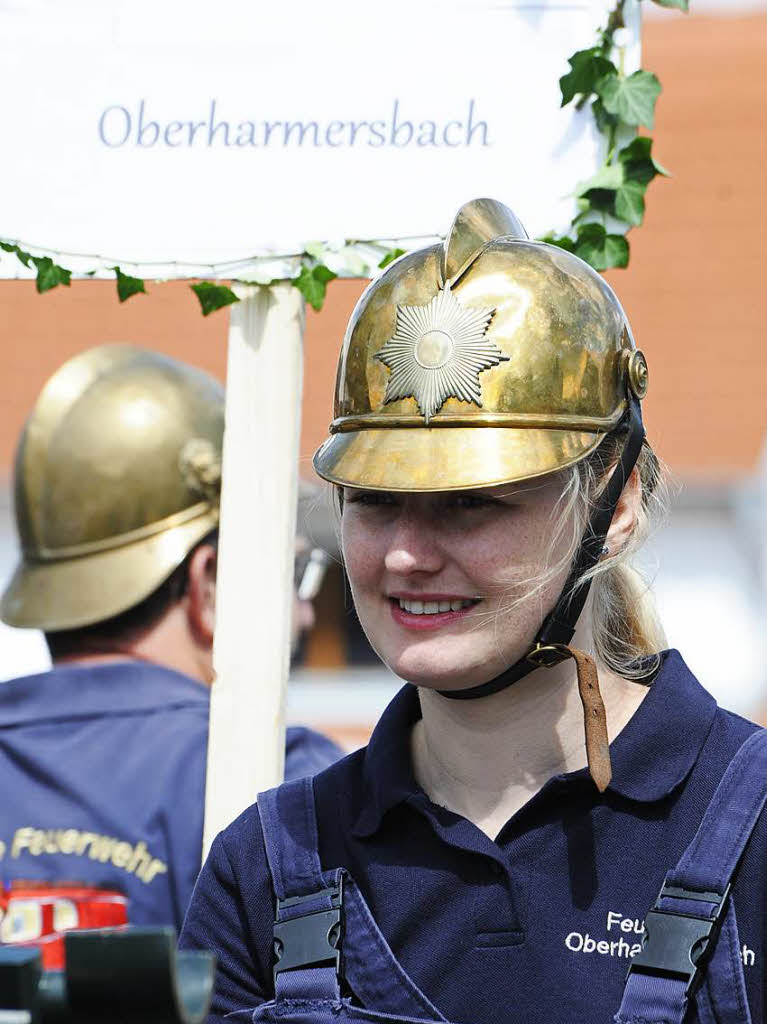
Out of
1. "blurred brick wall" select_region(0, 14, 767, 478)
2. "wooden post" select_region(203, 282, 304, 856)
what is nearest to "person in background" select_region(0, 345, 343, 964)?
"wooden post" select_region(203, 282, 304, 856)

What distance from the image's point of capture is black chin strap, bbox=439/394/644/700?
208cm

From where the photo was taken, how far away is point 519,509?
2.05 meters

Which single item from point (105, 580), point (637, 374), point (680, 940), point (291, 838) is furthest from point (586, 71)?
point (105, 580)

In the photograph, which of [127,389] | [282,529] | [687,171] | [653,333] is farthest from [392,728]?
[687,171]

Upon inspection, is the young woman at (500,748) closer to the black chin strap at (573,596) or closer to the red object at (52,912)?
the black chin strap at (573,596)

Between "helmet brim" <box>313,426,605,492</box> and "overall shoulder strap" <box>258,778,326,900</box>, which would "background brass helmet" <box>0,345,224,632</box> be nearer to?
"overall shoulder strap" <box>258,778,326,900</box>

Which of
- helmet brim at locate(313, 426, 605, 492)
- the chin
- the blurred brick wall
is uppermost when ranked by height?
the blurred brick wall

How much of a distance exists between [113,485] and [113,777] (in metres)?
0.70

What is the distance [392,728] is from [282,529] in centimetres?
58

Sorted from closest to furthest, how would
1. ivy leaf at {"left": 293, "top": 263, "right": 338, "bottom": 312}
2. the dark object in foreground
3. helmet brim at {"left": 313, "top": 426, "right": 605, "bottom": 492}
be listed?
the dark object in foreground → helmet brim at {"left": 313, "top": 426, "right": 605, "bottom": 492} → ivy leaf at {"left": 293, "top": 263, "right": 338, "bottom": 312}

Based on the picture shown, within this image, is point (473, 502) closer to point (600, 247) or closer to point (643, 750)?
point (643, 750)

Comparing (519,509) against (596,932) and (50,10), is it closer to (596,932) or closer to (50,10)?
(596,932)

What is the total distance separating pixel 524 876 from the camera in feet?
6.64

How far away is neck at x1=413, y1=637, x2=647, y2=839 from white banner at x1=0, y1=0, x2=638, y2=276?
33.6 inches
